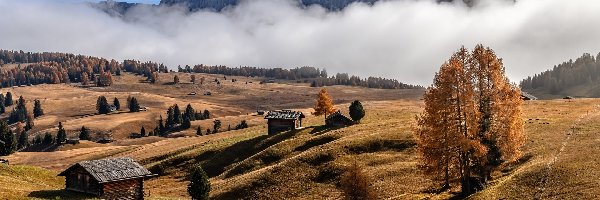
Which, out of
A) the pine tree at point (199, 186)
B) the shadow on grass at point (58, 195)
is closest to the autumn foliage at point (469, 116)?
the pine tree at point (199, 186)

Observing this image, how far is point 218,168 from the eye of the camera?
90312mm

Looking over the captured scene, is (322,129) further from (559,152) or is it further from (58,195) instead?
(58,195)

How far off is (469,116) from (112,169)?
1545 inches

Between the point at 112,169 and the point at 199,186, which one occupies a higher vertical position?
the point at 112,169

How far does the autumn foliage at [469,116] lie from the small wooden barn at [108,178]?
33.0 meters

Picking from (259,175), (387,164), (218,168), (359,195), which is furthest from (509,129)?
(218,168)

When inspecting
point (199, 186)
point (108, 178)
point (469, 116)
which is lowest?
point (199, 186)

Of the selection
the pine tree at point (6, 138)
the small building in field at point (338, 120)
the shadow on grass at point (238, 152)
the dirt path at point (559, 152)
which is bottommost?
the pine tree at point (6, 138)

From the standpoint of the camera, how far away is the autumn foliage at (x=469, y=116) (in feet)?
153

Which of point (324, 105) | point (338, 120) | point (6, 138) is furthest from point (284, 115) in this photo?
point (6, 138)

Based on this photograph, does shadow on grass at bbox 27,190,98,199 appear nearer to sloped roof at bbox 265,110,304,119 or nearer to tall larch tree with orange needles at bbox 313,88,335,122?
sloped roof at bbox 265,110,304,119

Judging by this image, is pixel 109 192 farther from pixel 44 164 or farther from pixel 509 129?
pixel 44 164

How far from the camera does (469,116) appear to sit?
4675cm

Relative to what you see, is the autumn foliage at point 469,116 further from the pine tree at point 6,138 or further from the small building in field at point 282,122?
the pine tree at point 6,138
